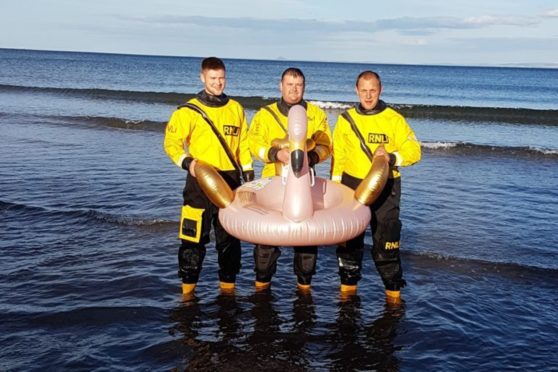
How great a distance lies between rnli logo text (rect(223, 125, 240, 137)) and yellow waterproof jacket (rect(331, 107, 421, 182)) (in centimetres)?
97

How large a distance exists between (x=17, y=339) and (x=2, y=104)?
23.2 m

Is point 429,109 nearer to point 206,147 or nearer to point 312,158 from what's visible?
point 312,158

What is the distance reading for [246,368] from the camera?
445 cm

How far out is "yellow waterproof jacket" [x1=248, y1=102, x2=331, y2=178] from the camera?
5.25 m

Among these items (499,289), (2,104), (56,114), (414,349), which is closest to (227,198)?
(414,349)

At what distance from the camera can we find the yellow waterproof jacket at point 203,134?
5.20 m

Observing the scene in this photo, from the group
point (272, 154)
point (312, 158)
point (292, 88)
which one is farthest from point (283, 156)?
point (292, 88)

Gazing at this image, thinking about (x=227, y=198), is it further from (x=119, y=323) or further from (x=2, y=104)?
(x=2, y=104)

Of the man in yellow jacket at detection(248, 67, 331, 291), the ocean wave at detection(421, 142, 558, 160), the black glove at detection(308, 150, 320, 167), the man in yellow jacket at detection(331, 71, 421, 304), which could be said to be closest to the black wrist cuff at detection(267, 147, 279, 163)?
the man in yellow jacket at detection(248, 67, 331, 291)

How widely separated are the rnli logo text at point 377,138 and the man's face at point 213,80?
1439mm

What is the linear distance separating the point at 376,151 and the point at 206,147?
1.54 meters

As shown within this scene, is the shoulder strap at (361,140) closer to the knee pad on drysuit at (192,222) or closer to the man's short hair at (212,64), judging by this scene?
Result: the man's short hair at (212,64)

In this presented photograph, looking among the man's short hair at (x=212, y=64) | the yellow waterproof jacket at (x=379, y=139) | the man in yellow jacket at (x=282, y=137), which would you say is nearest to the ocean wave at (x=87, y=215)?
the man in yellow jacket at (x=282, y=137)

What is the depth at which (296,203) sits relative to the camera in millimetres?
4402
